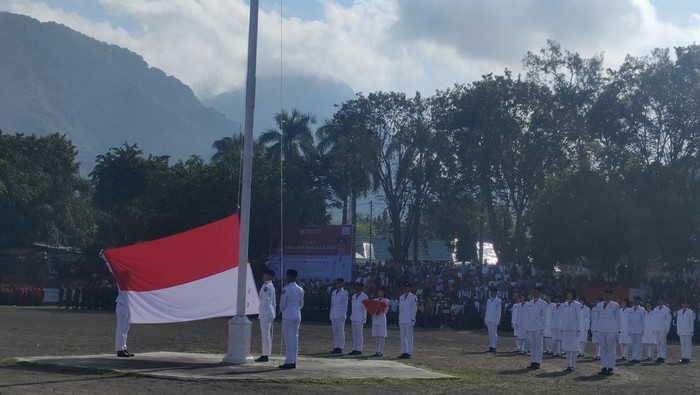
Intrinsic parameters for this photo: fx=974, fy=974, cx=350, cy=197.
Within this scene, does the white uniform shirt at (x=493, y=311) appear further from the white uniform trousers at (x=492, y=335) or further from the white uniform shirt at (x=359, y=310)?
the white uniform shirt at (x=359, y=310)

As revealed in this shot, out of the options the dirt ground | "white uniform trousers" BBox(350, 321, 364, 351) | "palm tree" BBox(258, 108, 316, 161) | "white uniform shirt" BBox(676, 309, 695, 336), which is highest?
"palm tree" BBox(258, 108, 316, 161)

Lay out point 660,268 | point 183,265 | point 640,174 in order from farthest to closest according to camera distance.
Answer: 1. point 660,268
2. point 640,174
3. point 183,265

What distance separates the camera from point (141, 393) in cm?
1342

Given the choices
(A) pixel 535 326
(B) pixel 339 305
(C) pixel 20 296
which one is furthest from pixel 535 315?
(C) pixel 20 296

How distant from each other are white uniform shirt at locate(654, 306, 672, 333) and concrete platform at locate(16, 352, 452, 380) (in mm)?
10313

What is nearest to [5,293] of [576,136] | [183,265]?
[576,136]

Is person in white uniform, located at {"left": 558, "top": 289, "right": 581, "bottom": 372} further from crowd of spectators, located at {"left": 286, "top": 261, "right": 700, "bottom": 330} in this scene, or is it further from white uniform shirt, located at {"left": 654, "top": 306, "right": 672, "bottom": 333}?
crowd of spectators, located at {"left": 286, "top": 261, "right": 700, "bottom": 330}

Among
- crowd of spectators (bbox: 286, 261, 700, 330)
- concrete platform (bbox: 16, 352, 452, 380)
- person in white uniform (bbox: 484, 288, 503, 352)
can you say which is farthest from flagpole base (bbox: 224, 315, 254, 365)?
crowd of spectators (bbox: 286, 261, 700, 330)

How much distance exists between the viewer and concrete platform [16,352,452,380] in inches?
622

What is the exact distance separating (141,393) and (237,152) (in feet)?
136

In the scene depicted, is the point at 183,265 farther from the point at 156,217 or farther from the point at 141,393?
the point at 156,217

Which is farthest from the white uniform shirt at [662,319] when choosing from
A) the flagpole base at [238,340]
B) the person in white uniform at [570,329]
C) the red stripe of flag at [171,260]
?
the flagpole base at [238,340]

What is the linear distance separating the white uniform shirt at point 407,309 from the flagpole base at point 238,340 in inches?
245

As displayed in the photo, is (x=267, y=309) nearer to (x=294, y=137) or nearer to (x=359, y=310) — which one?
(x=359, y=310)
